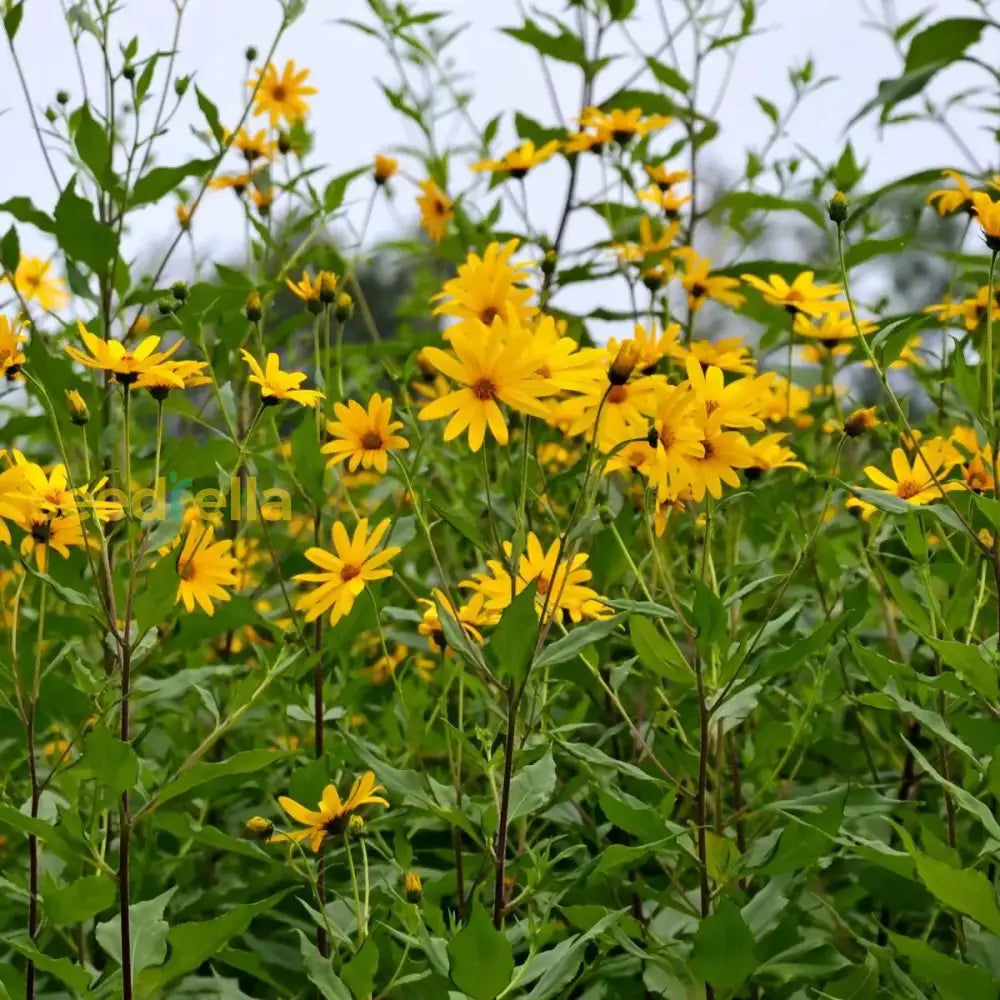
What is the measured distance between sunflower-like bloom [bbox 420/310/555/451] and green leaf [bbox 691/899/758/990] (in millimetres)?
A: 348

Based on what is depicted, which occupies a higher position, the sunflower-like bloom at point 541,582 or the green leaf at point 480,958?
the sunflower-like bloom at point 541,582

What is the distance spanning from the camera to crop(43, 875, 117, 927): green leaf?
0.89 meters

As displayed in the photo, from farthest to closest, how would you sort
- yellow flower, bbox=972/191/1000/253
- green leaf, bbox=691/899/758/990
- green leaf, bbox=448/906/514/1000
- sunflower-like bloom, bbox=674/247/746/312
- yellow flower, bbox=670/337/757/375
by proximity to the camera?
sunflower-like bloom, bbox=674/247/746/312 → yellow flower, bbox=670/337/757/375 → yellow flower, bbox=972/191/1000/253 → green leaf, bbox=691/899/758/990 → green leaf, bbox=448/906/514/1000

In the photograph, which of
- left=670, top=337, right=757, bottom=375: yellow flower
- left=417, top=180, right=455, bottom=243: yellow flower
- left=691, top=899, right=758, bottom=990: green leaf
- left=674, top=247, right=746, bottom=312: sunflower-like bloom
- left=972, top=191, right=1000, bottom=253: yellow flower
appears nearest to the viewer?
left=691, top=899, right=758, bottom=990: green leaf

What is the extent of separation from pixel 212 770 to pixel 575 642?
0.27 m

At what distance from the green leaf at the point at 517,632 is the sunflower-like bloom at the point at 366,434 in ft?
0.88

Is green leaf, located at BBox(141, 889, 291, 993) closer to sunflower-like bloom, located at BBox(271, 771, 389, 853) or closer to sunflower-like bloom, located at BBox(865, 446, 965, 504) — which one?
sunflower-like bloom, located at BBox(271, 771, 389, 853)

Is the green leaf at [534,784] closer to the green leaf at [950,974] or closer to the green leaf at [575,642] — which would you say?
the green leaf at [575,642]

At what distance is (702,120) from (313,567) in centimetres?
85

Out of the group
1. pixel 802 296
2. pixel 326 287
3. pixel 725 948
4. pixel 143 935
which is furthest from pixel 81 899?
pixel 802 296

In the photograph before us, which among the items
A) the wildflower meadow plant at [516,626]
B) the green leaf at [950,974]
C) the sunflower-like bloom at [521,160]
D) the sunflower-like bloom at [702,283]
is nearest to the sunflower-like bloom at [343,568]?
the wildflower meadow plant at [516,626]

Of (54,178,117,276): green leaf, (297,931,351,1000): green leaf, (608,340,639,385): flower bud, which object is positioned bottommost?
(297,931,351,1000): green leaf

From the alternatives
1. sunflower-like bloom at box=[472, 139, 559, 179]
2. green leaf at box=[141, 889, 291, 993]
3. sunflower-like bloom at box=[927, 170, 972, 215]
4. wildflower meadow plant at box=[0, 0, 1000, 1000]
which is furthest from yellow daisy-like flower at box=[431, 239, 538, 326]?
sunflower-like bloom at box=[472, 139, 559, 179]

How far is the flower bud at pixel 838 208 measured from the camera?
38.9 inches
